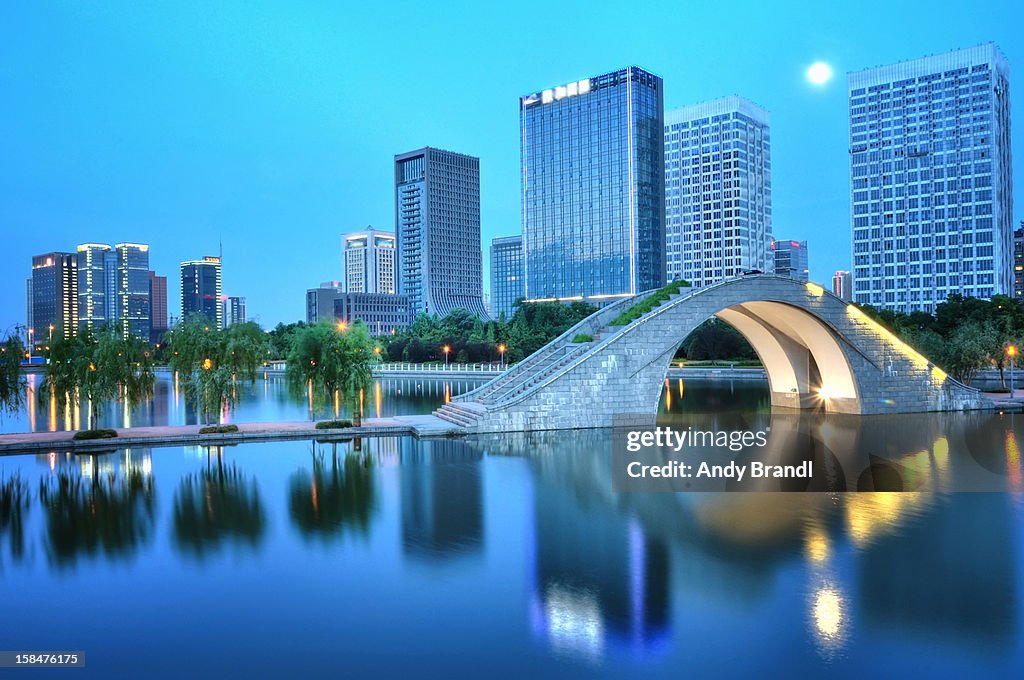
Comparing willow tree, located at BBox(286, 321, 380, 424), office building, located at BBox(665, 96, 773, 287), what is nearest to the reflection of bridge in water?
willow tree, located at BBox(286, 321, 380, 424)

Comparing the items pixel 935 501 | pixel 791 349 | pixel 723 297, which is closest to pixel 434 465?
pixel 935 501

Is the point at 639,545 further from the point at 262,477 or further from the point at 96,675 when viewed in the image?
the point at 262,477

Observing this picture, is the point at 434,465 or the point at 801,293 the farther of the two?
the point at 801,293

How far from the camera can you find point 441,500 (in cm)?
1948

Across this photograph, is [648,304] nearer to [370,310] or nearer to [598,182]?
[598,182]

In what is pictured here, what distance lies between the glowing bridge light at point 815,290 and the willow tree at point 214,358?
24.6m

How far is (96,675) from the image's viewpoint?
→ 9.98 m

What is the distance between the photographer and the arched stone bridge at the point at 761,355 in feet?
106

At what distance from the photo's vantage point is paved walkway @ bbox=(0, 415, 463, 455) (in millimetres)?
28516

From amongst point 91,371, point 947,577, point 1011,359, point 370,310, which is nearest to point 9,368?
point 91,371

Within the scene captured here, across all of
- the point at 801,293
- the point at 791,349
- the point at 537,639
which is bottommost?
the point at 537,639

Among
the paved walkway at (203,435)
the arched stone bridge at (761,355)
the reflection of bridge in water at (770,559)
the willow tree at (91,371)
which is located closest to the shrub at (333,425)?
the paved walkway at (203,435)

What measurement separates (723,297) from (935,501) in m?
16.5

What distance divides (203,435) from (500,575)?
20.0 meters
